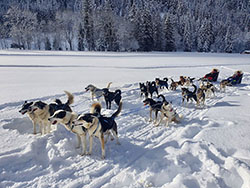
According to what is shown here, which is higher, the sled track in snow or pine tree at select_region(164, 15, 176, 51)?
pine tree at select_region(164, 15, 176, 51)

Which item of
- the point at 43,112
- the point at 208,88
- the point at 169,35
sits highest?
the point at 169,35

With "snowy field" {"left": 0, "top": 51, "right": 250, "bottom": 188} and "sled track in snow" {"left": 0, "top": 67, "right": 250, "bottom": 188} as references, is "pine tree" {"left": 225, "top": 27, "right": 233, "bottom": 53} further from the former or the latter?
"sled track in snow" {"left": 0, "top": 67, "right": 250, "bottom": 188}

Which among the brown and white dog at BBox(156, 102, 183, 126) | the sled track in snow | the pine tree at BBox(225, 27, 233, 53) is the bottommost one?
the sled track in snow

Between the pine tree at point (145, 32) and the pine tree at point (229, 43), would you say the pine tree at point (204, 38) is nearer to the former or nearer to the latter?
the pine tree at point (229, 43)

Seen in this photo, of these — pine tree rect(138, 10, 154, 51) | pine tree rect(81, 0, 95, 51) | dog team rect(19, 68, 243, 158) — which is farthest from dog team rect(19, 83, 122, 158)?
pine tree rect(81, 0, 95, 51)

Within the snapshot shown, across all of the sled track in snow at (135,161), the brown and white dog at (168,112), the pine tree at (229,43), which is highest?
the pine tree at (229,43)

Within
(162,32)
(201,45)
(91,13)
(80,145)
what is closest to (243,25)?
(201,45)

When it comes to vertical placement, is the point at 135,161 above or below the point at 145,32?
below

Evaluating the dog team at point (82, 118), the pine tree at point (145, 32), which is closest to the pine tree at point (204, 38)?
the pine tree at point (145, 32)

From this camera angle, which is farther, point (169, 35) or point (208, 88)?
A: point (169, 35)

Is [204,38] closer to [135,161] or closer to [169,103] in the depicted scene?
[169,103]

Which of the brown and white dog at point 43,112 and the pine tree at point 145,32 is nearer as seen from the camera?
the brown and white dog at point 43,112

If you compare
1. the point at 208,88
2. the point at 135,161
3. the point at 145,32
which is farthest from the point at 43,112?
the point at 145,32

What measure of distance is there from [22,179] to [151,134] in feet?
10.7
